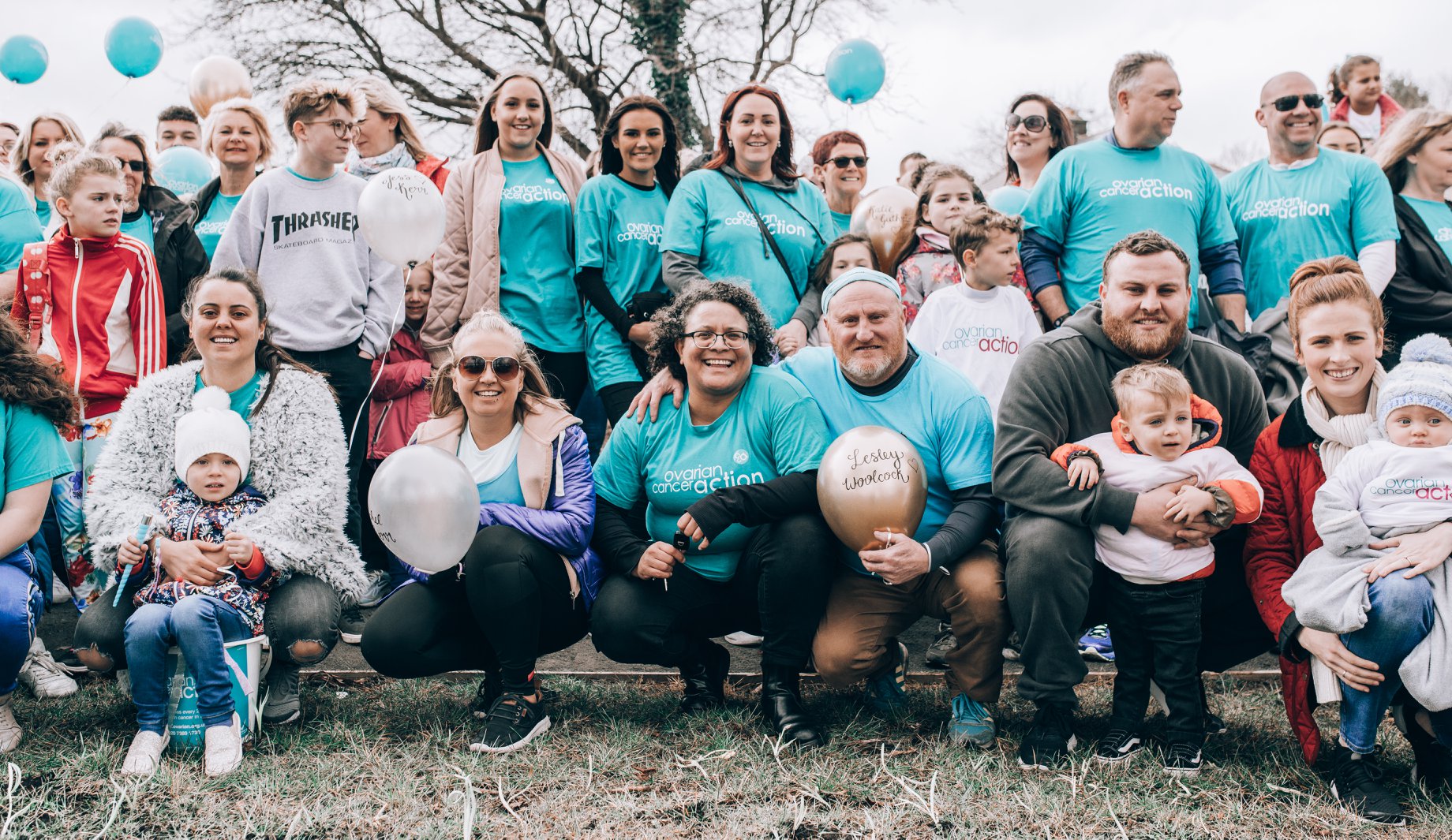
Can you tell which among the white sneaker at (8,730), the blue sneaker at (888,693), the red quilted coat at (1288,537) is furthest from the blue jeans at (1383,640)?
the white sneaker at (8,730)

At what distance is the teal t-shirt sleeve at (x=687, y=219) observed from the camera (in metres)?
4.57

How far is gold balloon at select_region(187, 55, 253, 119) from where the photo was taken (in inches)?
335

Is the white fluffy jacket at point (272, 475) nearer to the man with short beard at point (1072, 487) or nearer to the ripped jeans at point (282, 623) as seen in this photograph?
the ripped jeans at point (282, 623)

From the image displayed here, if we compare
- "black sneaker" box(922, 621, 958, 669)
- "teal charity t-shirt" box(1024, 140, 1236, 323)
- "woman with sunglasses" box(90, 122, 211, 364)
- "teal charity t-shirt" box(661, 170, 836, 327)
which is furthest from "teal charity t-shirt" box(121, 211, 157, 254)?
"teal charity t-shirt" box(1024, 140, 1236, 323)

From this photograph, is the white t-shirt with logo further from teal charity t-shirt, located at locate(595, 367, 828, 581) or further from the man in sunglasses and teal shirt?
the man in sunglasses and teal shirt

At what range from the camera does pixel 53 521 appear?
Result: 417cm

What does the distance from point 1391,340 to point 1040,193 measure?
1.63 m

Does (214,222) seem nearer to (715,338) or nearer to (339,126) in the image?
(339,126)

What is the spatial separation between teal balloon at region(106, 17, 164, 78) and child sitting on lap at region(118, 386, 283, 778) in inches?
255

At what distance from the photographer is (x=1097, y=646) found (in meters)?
4.22

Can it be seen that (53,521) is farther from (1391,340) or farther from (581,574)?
(1391,340)

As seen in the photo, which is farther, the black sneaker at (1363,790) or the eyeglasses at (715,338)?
the eyeglasses at (715,338)

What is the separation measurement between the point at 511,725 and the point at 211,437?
4.46ft

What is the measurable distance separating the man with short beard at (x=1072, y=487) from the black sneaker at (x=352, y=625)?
2699 millimetres
